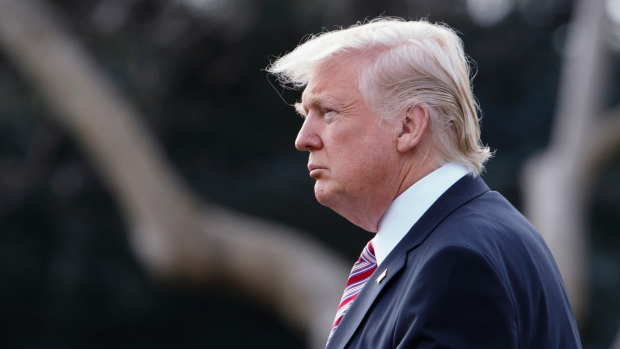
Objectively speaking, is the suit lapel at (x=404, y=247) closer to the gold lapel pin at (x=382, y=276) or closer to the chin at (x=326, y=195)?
the gold lapel pin at (x=382, y=276)

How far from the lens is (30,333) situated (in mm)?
8945

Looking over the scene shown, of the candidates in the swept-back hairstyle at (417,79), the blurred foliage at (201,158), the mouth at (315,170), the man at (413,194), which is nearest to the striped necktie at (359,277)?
the man at (413,194)

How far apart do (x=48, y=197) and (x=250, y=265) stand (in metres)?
4.53

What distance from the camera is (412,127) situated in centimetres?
146

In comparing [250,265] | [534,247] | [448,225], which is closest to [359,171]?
[448,225]

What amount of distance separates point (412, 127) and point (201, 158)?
26.3 feet

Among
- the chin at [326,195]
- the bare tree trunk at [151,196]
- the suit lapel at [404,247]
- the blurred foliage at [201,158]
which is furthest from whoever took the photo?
the blurred foliage at [201,158]

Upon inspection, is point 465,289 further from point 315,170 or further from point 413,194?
point 315,170

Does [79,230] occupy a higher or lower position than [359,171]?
higher

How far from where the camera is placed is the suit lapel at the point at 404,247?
1.33 meters

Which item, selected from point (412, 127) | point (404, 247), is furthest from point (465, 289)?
point (412, 127)

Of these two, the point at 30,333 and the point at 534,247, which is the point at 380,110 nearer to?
the point at 534,247

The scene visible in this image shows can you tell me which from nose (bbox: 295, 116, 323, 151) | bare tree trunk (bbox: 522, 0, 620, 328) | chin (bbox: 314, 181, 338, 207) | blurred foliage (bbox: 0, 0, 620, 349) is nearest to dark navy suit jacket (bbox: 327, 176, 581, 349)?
chin (bbox: 314, 181, 338, 207)

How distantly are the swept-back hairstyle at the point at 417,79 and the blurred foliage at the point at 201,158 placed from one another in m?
6.51
